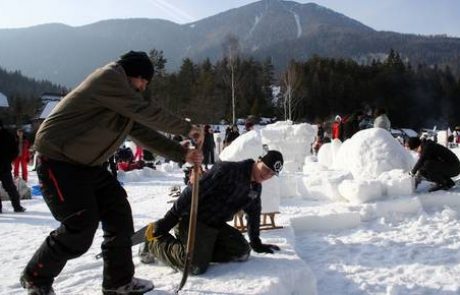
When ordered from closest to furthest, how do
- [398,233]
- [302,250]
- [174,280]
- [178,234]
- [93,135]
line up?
1. [93,135]
2. [174,280]
3. [178,234]
4. [302,250]
5. [398,233]

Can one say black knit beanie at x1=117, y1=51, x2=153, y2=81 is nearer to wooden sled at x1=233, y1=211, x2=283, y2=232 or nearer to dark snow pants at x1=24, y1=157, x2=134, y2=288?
dark snow pants at x1=24, y1=157, x2=134, y2=288

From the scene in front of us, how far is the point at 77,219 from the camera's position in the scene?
2715 mm

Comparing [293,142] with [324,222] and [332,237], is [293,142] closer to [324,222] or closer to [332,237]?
[324,222]

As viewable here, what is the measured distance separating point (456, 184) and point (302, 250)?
410 cm

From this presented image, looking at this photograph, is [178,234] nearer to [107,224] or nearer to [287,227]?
[107,224]

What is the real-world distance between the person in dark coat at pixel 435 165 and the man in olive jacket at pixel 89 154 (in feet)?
19.8

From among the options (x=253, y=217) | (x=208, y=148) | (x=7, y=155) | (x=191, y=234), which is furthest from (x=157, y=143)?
(x=208, y=148)

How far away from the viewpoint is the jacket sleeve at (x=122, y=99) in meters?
2.62

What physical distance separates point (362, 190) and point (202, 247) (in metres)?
4.68

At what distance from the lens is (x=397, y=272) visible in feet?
15.9

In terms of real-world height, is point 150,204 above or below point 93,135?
below

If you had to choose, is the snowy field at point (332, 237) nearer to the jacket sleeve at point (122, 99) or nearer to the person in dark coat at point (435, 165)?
the person in dark coat at point (435, 165)

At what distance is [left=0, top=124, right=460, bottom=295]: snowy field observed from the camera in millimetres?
3742

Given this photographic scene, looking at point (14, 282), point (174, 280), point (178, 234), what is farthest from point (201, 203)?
point (14, 282)
